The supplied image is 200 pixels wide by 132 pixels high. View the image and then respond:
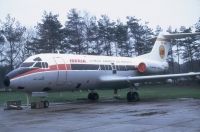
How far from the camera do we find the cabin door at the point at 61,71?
21.0 m

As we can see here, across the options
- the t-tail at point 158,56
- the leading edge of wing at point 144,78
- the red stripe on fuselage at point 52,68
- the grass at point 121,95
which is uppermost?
the t-tail at point 158,56

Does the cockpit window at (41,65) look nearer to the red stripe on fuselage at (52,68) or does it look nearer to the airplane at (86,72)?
the airplane at (86,72)

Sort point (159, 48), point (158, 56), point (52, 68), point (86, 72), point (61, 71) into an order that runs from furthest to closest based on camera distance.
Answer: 1. point (158, 56)
2. point (159, 48)
3. point (86, 72)
4. point (61, 71)
5. point (52, 68)

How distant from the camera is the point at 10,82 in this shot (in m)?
18.7

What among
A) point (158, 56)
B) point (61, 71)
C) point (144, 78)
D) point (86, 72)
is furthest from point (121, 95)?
point (61, 71)

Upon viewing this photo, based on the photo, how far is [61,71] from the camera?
21203 millimetres

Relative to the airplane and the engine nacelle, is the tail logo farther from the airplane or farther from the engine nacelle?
the engine nacelle

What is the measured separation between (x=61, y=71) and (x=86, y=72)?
2326 mm

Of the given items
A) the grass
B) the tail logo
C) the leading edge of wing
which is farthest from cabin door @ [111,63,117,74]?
the tail logo

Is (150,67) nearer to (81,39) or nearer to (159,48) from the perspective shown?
(159,48)

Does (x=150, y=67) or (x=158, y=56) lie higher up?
(x=158, y=56)

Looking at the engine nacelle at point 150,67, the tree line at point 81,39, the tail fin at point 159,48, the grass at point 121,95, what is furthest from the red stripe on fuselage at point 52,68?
the tree line at point 81,39

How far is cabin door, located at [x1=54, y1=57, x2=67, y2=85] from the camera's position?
21.0 m

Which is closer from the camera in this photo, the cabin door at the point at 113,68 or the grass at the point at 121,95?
the cabin door at the point at 113,68
